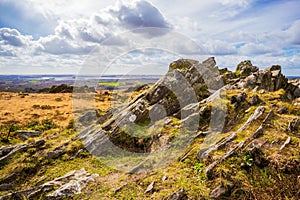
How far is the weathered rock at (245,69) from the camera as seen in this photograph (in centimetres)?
3145

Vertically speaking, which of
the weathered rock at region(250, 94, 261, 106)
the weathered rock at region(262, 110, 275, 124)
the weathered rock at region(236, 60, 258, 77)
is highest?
the weathered rock at region(236, 60, 258, 77)

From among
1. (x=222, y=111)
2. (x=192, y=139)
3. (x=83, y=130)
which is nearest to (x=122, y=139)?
(x=83, y=130)

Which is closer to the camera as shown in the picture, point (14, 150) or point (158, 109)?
point (14, 150)

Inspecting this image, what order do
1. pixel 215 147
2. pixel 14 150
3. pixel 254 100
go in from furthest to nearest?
1. pixel 254 100
2. pixel 14 150
3. pixel 215 147

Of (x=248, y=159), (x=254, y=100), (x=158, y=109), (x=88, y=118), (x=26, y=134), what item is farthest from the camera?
(x=88, y=118)

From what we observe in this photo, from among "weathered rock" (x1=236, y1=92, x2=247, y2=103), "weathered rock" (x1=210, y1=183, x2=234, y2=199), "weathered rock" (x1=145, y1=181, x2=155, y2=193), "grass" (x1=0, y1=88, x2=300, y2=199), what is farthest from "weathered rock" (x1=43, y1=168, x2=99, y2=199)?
"weathered rock" (x1=236, y1=92, x2=247, y2=103)

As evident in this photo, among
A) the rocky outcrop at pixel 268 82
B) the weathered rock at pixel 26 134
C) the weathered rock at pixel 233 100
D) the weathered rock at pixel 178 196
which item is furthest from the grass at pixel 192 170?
the rocky outcrop at pixel 268 82

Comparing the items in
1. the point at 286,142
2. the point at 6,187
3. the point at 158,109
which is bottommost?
the point at 6,187

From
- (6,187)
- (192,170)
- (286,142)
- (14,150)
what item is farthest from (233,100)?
(14,150)

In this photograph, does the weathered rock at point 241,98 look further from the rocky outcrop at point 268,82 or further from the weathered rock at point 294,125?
the rocky outcrop at point 268,82

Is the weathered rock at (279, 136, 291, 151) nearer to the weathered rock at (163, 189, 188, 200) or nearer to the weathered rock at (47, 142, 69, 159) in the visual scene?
the weathered rock at (163, 189, 188, 200)

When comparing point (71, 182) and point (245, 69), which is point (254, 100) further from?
point (245, 69)

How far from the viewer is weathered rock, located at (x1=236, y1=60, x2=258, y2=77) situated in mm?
31450

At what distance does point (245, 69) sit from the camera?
1256 inches
